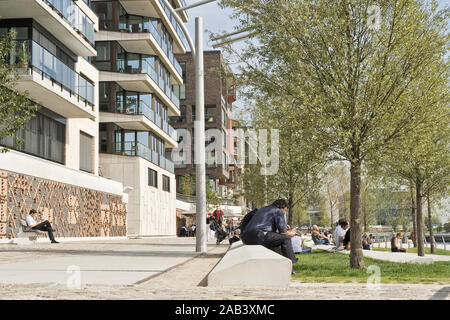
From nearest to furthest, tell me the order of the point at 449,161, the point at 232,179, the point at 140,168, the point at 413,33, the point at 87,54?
the point at 413,33 → the point at 449,161 → the point at 87,54 → the point at 140,168 → the point at 232,179

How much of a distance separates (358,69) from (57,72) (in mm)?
17097

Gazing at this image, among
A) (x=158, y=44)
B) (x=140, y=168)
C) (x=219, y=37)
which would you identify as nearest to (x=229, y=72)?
(x=219, y=37)

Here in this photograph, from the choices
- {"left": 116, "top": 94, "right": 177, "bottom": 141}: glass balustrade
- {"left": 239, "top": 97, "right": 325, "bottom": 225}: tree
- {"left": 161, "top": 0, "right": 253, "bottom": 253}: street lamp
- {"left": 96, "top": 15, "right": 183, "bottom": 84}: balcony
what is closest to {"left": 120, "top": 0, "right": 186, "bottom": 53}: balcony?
{"left": 96, "top": 15, "right": 183, "bottom": 84}: balcony

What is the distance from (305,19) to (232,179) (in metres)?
81.1

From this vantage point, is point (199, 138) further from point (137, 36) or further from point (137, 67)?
point (137, 67)

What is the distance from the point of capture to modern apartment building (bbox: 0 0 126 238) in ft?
72.7

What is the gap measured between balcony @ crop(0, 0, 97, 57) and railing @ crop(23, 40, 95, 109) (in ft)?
5.11

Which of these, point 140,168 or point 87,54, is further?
point 140,168

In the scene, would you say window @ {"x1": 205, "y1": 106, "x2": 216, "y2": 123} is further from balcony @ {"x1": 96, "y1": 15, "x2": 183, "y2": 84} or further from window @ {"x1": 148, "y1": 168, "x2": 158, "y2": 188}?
window @ {"x1": 148, "y1": 168, "x2": 158, "y2": 188}

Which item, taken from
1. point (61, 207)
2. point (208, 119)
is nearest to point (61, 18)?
point (61, 207)

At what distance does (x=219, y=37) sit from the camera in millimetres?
15102

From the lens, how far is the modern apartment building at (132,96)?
126 ft
